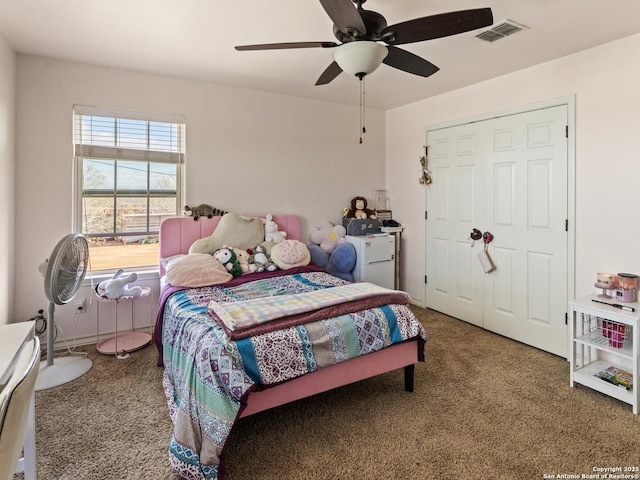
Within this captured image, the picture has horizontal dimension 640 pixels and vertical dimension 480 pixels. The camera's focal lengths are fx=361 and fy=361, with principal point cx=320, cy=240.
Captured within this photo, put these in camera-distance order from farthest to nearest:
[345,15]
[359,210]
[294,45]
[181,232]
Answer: [359,210] < [181,232] < [294,45] < [345,15]

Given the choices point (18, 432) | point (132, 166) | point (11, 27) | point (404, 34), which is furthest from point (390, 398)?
point (11, 27)

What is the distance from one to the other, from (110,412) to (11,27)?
270 centimetres

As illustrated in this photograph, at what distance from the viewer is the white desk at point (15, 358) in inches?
53.4

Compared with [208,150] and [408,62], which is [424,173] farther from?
[208,150]

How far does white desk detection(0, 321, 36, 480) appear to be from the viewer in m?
1.36

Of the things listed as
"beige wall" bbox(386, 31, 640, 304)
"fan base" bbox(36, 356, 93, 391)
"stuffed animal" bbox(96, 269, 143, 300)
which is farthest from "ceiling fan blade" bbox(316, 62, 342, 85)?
"fan base" bbox(36, 356, 93, 391)

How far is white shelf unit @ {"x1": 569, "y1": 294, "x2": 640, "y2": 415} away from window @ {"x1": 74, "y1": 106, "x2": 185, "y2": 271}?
361 centimetres

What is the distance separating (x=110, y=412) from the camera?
227 centimetres

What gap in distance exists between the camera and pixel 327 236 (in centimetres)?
429

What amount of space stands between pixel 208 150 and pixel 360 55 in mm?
2310

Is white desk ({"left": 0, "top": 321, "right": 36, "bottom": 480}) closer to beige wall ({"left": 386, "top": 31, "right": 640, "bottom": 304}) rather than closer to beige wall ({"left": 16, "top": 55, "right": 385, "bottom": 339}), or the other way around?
beige wall ({"left": 16, "top": 55, "right": 385, "bottom": 339})

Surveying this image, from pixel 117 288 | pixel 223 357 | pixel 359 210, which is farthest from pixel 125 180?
pixel 359 210

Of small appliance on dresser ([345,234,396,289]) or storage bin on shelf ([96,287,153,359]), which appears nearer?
storage bin on shelf ([96,287,153,359])

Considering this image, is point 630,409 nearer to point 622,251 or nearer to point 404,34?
point 622,251
